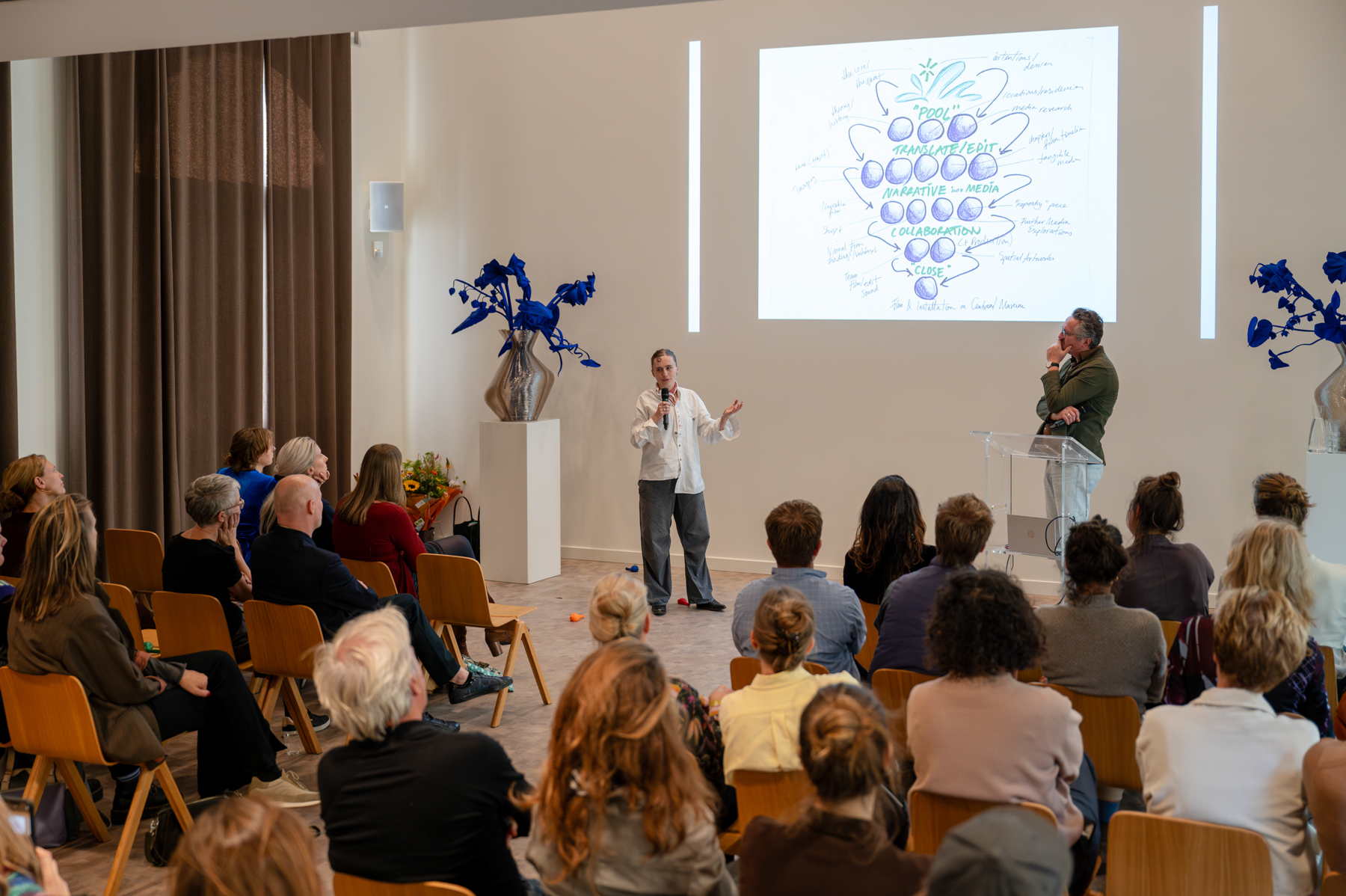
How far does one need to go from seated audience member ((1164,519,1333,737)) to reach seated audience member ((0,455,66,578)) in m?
3.70

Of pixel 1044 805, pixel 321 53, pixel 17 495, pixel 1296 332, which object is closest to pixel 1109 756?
pixel 1044 805

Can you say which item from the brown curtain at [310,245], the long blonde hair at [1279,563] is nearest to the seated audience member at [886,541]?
the long blonde hair at [1279,563]

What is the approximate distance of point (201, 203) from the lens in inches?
237

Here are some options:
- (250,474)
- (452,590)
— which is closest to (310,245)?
(250,474)

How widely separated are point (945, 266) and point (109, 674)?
4965 mm

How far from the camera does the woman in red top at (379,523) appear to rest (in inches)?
168

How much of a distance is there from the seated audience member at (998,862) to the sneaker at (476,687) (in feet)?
10.5

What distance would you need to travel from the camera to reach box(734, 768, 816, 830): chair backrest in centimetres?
222

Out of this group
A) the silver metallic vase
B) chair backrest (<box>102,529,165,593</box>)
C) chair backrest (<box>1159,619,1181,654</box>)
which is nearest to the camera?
chair backrest (<box>1159,619,1181,654</box>)

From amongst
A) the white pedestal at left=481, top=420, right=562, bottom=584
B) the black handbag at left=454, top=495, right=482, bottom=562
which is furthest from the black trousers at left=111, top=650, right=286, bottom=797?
the black handbag at left=454, top=495, right=482, bottom=562

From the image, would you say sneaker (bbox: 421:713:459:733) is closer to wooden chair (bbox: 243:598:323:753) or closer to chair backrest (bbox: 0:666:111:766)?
wooden chair (bbox: 243:598:323:753)

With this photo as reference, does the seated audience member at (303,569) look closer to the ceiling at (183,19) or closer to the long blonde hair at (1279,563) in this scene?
the ceiling at (183,19)

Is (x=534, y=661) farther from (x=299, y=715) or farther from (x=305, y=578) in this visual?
(x=305, y=578)

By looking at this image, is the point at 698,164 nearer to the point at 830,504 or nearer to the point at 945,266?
the point at 945,266
